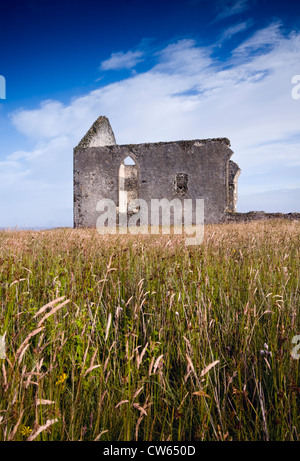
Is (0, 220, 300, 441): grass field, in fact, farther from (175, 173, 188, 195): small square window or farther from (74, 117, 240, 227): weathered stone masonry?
(175, 173, 188, 195): small square window

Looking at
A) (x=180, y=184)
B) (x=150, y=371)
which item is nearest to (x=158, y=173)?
(x=180, y=184)

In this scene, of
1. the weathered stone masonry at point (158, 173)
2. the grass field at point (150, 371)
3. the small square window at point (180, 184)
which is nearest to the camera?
the grass field at point (150, 371)

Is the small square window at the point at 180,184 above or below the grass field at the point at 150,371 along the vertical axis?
above

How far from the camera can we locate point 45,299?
2549 millimetres

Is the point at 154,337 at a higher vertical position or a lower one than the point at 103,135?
lower

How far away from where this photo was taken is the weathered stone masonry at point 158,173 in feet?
52.3

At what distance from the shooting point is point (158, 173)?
1653 centimetres

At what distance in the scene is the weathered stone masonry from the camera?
15.9 metres

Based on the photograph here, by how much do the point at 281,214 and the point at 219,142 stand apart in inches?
193

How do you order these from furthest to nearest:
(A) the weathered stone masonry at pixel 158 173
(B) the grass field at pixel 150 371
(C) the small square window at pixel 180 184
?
(C) the small square window at pixel 180 184, (A) the weathered stone masonry at pixel 158 173, (B) the grass field at pixel 150 371

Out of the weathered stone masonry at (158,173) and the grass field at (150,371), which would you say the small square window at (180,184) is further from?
the grass field at (150,371)

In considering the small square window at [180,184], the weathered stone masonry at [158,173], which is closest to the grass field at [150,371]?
the weathered stone masonry at [158,173]
